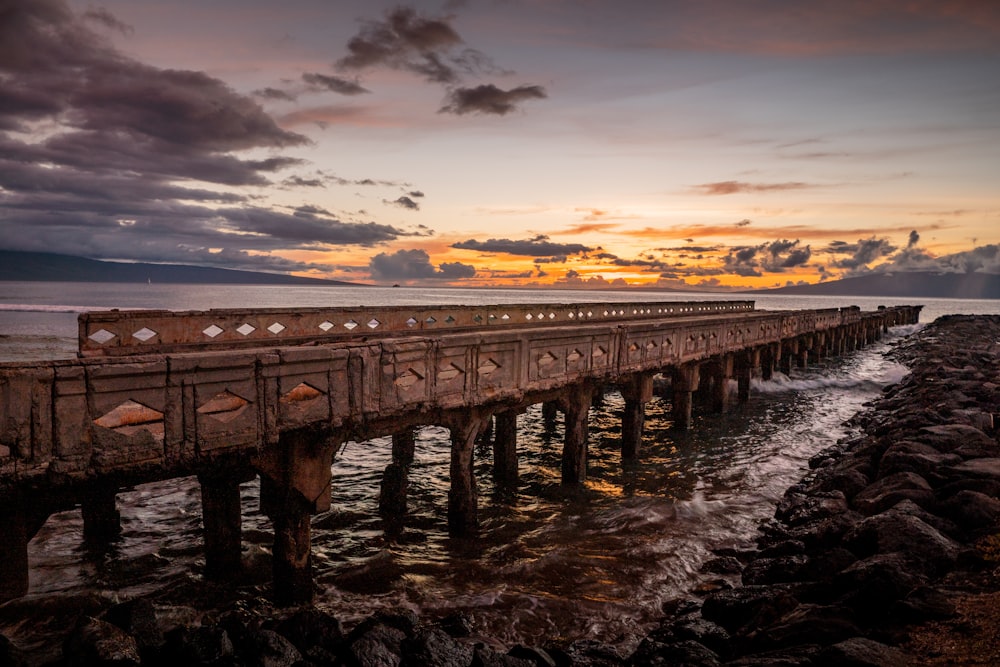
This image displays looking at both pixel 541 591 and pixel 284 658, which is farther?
pixel 541 591

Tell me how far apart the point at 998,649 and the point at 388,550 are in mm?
8741

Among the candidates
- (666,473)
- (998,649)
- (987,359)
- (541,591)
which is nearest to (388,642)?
(541,591)

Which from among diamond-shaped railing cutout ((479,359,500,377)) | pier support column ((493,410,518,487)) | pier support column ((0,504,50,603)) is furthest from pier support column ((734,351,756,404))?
pier support column ((0,504,50,603))

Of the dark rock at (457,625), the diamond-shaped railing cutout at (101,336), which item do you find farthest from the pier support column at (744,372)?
the diamond-shaped railing cutout at (101,336)

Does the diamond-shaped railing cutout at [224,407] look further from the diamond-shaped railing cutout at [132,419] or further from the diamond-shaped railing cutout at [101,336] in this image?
the diamond-shaped railing cutout at [101,336]

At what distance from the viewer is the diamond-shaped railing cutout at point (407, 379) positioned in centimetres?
928

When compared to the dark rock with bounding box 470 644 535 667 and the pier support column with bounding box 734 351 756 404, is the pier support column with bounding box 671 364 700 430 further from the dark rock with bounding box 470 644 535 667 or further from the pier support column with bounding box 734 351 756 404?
the dark rock with bounding box 470 644 535 667

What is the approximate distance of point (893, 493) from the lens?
10016 millimetres

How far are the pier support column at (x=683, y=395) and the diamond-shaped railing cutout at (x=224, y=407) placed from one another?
610 inches

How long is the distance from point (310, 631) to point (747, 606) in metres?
5.47

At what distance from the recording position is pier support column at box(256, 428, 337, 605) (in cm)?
824

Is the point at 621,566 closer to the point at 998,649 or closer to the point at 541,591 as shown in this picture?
the point at 541,591

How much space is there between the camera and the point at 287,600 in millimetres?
8484

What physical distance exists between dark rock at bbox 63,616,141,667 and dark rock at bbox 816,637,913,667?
6.58m
